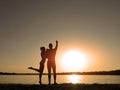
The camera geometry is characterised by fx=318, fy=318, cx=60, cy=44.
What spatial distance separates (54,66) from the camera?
2566 cm

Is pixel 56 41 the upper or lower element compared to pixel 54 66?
upper

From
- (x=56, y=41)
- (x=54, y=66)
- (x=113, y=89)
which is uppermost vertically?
(x=56, y=41)

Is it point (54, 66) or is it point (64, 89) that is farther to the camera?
point (54, 66)

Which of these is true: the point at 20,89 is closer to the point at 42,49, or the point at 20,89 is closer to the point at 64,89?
the point at 64,89

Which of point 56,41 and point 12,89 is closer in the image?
point 12,89

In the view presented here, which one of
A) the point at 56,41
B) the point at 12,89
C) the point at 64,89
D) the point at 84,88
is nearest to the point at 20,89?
the point at 12,89

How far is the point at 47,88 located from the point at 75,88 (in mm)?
1860

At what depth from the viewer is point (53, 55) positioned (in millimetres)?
25234

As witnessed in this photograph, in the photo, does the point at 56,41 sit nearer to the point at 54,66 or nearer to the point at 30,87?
the point at 54,66

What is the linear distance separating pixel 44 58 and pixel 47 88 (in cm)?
529

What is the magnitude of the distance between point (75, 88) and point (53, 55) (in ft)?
17.1

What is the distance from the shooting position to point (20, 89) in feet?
68.3

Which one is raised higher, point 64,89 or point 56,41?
point 56,41

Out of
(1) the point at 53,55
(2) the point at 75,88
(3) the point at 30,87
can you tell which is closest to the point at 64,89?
(2) the point at 75,88
